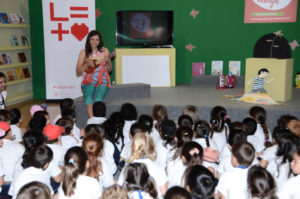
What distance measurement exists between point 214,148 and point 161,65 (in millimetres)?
4094

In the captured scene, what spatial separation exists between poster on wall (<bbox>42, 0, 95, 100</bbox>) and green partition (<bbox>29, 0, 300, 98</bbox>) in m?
0.73

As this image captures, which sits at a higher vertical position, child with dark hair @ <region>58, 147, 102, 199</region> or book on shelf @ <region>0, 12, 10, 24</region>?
book on shelf @ <region>0, 12, 10, 24</region>

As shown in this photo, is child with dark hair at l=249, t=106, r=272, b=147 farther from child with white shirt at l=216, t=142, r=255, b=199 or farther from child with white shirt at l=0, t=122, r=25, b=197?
child with white shirt at l=0, t=122, r=25, b=197

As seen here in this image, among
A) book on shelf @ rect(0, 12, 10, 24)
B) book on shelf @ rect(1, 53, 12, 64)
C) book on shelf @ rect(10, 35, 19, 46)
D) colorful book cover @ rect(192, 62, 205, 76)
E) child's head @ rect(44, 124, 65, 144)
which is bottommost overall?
child's head @ rect(44, 124, 65, 144)

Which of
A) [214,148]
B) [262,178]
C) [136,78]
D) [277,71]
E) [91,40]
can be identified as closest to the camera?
[262,178]

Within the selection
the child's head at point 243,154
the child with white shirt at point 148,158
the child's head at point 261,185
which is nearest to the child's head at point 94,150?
the child with white shirt at point 148,158

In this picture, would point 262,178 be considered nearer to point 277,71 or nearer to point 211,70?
point 277,71

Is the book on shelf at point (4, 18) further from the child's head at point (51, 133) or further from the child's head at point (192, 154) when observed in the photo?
the child's head at point (192, 154)

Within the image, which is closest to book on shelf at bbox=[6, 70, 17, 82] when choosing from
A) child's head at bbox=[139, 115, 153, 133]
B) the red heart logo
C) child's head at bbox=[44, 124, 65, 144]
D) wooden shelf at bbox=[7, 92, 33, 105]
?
wooden shelf at bbox=[7, 92, 33, 105]

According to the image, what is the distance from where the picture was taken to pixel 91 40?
468cm

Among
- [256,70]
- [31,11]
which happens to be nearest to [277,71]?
[256,70]

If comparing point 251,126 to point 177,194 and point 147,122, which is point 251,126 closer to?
point 147,122

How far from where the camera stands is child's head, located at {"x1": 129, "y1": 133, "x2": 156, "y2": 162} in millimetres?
2441

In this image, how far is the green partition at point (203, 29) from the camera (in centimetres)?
697
